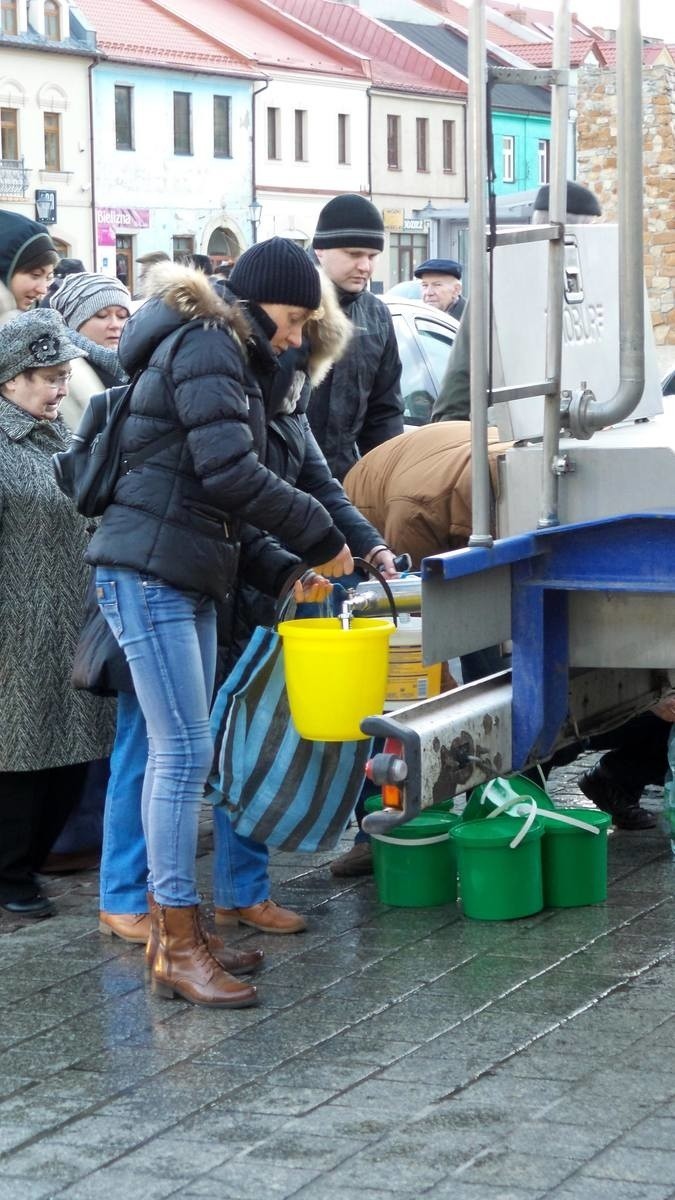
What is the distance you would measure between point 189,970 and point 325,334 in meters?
1.65

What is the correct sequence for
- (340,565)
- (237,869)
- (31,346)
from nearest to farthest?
(340,565) < (237,869) < (31,346)

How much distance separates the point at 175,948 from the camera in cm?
469

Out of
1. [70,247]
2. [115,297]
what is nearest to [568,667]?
[115,297]

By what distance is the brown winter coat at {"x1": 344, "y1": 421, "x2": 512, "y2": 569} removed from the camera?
17.8 feet

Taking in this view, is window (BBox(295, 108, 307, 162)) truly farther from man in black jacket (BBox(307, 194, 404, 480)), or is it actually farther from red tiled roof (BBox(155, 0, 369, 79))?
man in black jacket (BBox(307, 194, 404, 480))

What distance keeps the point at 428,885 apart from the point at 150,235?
49373mm

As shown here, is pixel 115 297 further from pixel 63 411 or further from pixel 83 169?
pixel 83 169

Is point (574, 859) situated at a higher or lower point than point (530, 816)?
lower

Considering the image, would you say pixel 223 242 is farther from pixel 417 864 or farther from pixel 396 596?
pixel 417 864

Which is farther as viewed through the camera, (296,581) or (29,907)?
(29,907)

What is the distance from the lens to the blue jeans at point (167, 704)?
467 centimetres

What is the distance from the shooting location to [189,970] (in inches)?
183

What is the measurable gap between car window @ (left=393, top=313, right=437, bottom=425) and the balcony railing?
4228cm

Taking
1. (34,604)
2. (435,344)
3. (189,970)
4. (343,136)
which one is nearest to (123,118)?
(343,136)
